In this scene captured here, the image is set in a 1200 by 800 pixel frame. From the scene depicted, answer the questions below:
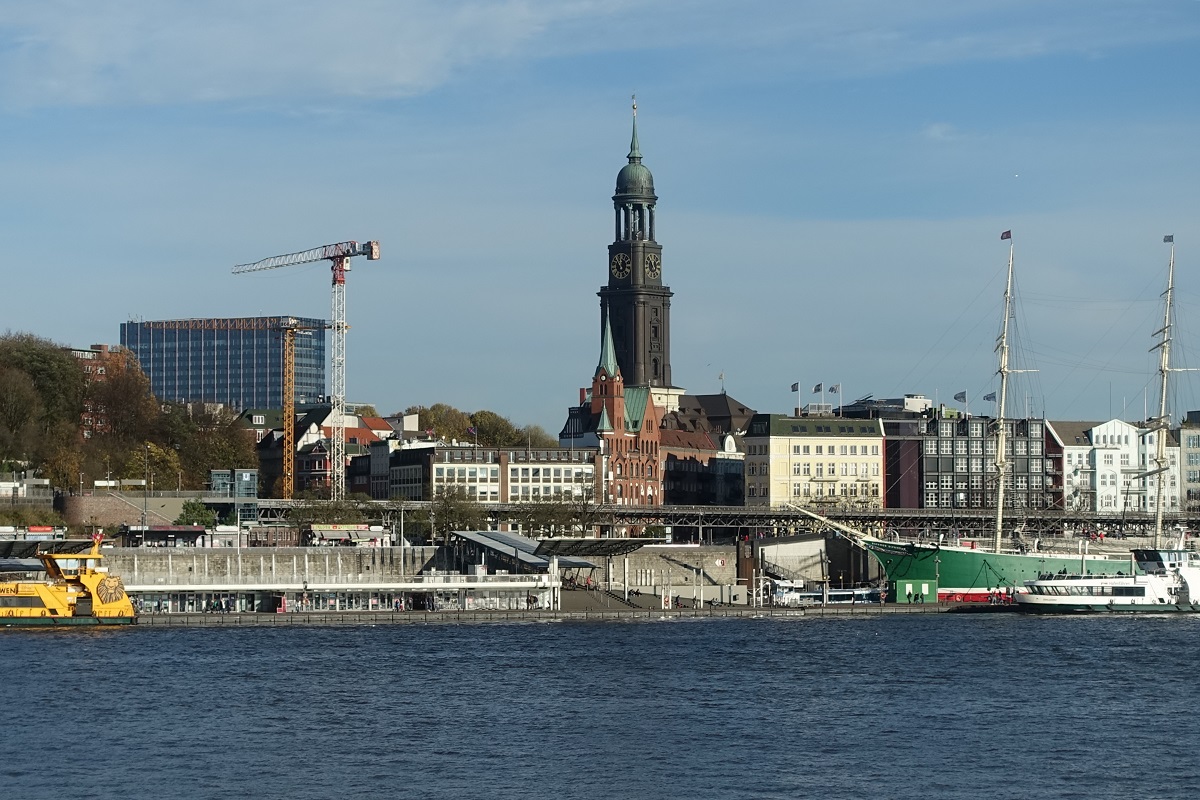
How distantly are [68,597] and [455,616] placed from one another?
74.2 ft

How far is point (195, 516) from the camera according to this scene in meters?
166

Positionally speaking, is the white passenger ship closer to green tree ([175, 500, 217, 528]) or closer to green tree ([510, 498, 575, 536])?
green tree ([510, 498, 575, 536])

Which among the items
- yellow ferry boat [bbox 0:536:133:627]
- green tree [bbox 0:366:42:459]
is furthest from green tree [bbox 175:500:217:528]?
yellow ferry boat [bbox 0:536:133:627]

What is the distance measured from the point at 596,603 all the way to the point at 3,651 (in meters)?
43.4

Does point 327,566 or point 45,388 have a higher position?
point 45,388

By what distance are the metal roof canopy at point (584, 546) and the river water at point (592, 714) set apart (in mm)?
13921

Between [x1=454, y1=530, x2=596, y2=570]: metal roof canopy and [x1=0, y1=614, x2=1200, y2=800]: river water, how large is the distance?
13069 millimetres

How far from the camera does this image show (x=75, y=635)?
10950 cm

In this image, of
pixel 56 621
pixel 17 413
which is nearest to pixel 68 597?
pixel 56 621

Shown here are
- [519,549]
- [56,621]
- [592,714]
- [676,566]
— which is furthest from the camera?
[676,566]

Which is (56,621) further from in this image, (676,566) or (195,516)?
(676,566)

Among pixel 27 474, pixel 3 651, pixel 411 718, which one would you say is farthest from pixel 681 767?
pixel 27 474

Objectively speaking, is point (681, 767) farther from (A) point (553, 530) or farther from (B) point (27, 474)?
(B) point (27, 474)

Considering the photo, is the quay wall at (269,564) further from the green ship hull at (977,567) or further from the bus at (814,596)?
the green ship hull at (977,567)
